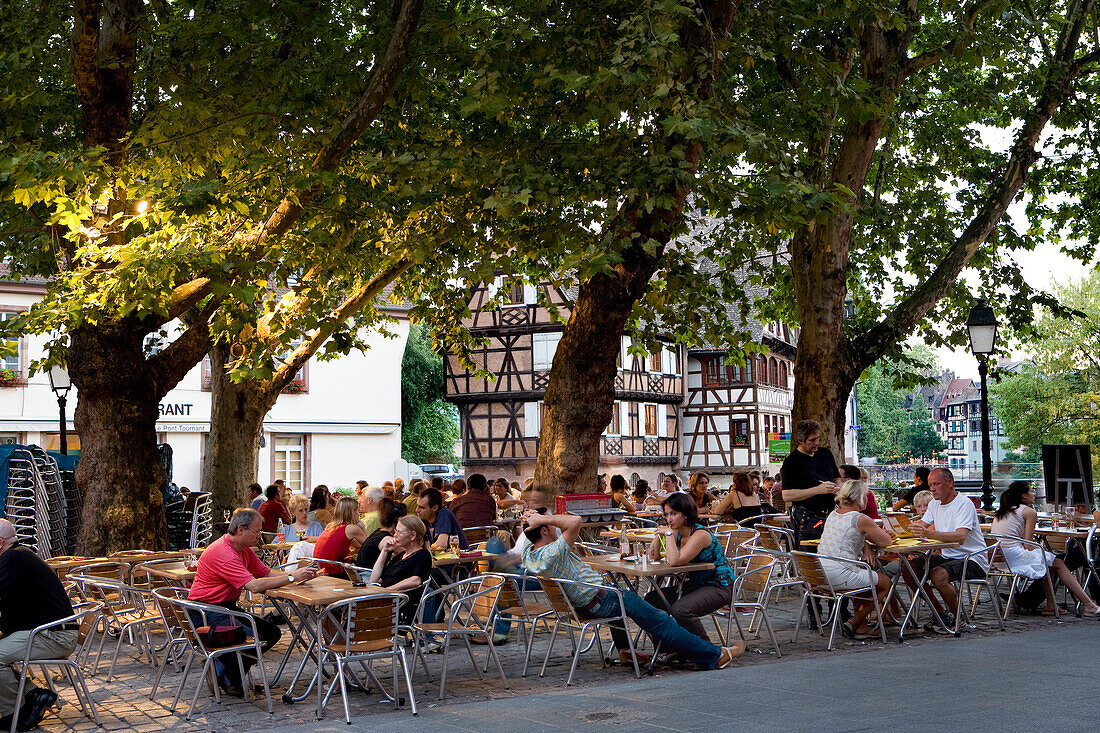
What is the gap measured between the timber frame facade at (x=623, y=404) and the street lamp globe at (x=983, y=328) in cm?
1879

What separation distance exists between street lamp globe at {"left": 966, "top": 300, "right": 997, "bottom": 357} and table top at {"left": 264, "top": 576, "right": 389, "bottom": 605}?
1128 centimetres

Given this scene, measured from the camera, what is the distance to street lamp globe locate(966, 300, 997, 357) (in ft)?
53.9

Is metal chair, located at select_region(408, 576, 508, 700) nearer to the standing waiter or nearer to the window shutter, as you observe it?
the standing waiter

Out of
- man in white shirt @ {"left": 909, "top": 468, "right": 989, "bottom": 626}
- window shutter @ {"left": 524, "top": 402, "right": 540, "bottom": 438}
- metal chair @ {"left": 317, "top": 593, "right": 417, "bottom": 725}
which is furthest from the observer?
window shutter @ {"left": 524, "top": 402, "right": 540, "bottom": 438}

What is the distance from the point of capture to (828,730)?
6.50 metres

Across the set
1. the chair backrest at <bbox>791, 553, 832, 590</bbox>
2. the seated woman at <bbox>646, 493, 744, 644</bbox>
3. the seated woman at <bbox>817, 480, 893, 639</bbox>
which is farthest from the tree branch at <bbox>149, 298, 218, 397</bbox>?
the seated woman at <bbox>817, 480, 893, 639</bbox>

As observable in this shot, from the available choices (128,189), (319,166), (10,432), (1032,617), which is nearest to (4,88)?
(128,189)

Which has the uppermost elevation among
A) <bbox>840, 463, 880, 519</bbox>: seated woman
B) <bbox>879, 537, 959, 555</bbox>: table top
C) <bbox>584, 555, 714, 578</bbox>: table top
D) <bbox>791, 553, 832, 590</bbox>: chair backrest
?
<bbox>840, 463, 880, 519</bbox>: seated woman

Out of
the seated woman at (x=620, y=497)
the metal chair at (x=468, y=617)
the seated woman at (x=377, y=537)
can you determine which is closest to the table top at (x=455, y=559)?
the metal chair at (x=468, y=617)

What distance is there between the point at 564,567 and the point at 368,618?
5.70 feet

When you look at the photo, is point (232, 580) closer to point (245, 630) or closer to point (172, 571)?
point (245, 630)

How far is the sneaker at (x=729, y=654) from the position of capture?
897 cm

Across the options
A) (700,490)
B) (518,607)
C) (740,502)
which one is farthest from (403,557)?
(700,490)

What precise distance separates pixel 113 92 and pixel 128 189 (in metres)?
1.94
